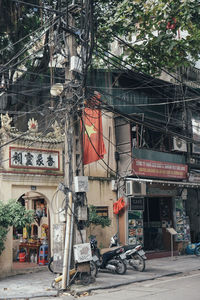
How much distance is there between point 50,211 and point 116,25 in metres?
7.53

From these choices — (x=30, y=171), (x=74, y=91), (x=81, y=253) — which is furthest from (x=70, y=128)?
(x=30, y=171)

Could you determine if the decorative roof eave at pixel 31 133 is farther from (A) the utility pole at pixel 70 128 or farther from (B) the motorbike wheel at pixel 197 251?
(B) the motorbike wheel at pixel 197 251

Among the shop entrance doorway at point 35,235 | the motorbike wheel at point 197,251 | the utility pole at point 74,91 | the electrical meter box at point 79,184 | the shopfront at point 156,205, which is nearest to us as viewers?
the utility pole at point 74,91

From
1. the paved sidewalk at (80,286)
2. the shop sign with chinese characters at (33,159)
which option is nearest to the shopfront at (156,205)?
the paved sidewalk at (80,286)

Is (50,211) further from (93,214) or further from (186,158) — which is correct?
(186,158)

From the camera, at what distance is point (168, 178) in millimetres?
18016

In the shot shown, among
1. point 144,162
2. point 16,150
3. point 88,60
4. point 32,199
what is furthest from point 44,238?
point 88,60

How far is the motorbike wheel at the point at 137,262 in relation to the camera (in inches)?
509

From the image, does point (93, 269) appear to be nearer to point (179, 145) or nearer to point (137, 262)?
point (137, 262)

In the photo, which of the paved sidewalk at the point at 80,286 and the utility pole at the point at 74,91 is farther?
the utility pole at the point at 74,91

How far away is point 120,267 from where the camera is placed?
486 inches

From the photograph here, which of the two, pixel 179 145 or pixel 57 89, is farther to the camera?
pixel 179 145

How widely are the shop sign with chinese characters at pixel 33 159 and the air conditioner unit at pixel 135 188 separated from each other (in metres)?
3.36

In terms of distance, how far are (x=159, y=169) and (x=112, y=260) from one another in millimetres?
5959
